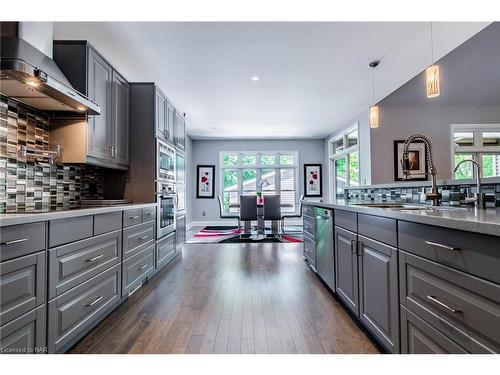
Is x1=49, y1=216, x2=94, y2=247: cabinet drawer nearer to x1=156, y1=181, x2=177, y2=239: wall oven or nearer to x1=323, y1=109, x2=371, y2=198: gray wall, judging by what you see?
x1=156, y1=181, x2=177, y2=239: wall oven

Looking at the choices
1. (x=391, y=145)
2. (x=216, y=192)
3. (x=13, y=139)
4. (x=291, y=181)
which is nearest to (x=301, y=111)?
(x=391, y=145)

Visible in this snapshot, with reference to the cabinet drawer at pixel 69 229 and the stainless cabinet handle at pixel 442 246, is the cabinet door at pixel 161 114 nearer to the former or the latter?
the cabinet drawer at pixel 69 229

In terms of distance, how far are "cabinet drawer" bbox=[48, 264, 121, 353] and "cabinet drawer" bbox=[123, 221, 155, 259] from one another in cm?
22

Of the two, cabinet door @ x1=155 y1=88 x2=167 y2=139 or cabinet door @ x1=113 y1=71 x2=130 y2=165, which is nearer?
cabinet door @ x1=113 y1=71 x2=130 y2=165

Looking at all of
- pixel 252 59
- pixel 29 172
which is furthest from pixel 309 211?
pixel 29 172

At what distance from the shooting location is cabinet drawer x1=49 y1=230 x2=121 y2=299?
1402mm

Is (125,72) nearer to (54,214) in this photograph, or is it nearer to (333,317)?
(54,214)

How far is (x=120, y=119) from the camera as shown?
9.23 feet

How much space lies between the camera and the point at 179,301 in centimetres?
224

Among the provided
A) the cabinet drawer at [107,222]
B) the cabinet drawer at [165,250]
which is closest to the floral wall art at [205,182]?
the cabinet drawer at [165,250]

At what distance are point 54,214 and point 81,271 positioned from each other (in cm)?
46

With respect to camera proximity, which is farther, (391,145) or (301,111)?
(301,111)

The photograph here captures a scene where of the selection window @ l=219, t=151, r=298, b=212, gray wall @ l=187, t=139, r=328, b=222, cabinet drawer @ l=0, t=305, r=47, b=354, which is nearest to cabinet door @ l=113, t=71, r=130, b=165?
cabinet drawer @ l=0, t=305, r=47, b=354
